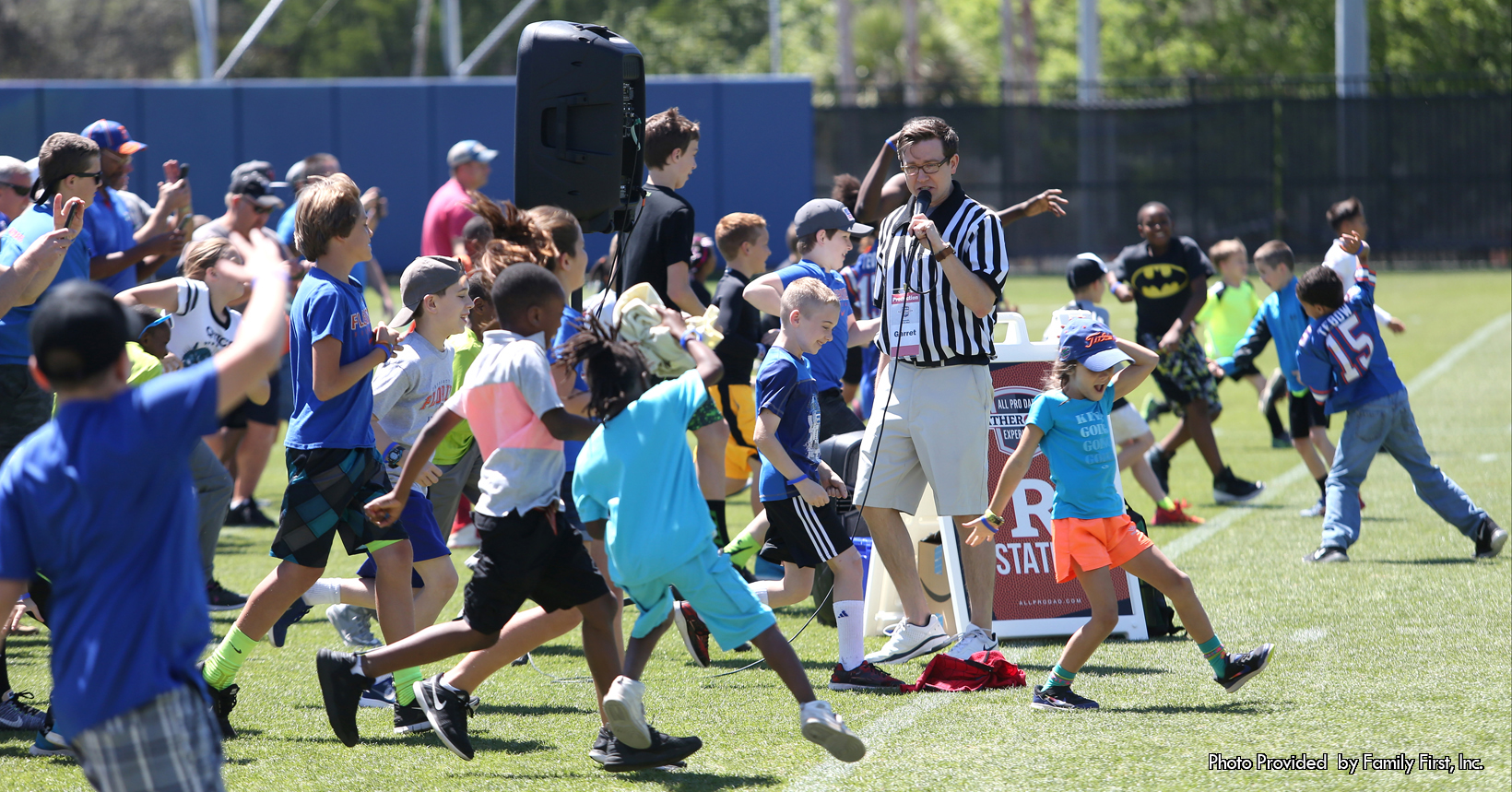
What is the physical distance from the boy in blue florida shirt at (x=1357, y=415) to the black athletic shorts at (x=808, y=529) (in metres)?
3.36

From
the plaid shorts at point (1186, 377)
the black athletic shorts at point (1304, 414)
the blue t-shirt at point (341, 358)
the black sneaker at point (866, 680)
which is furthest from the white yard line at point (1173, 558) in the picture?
the blue t-shirt at point (341, 358)

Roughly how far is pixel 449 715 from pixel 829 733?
125 cm

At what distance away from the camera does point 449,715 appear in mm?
4656

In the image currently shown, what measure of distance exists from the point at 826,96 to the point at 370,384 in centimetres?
5013

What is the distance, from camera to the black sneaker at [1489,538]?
7.88m

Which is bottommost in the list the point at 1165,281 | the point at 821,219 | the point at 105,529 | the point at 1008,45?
the point at 105,529

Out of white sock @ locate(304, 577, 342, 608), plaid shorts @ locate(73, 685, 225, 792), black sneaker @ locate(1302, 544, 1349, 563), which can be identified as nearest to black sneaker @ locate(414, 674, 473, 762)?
white sock @ locate(304, 577, 342, 608)

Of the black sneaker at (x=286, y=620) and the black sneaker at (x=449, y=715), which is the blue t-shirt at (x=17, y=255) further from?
the black sneaker at (x=449, y=715)

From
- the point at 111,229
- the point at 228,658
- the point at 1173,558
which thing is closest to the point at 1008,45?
the point at 1173,558

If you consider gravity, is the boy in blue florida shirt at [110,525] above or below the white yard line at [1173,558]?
above

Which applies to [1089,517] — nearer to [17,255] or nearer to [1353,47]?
[17,255]

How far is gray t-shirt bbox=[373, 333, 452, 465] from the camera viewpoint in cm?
571

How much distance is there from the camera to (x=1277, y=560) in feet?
26.2

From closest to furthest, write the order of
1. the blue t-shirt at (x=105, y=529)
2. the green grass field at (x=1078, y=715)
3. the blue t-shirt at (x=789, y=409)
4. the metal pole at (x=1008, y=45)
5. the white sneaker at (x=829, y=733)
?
the blue t-shirt at (x=105, y=529)
the white sneaker at (x=829, y=733)
the green grass field at (x=1078, y=715)
the blue t-shirt at (x=789, y=409)
the metal pole at (x=1008, y=45)
